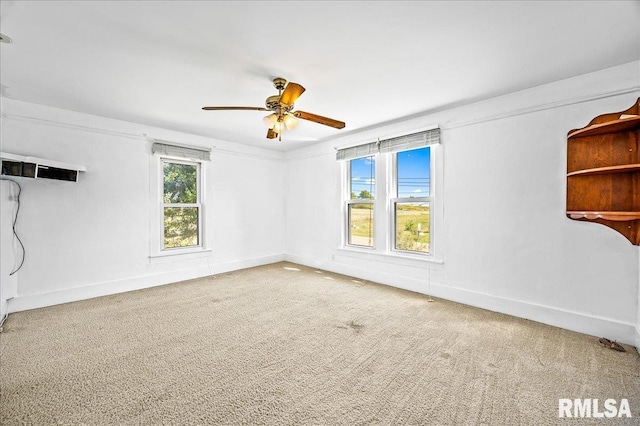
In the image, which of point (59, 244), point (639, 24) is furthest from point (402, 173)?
point (59, 244)

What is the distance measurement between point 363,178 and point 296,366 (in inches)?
130

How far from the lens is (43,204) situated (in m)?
3.40

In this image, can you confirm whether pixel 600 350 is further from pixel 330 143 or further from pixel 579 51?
pixel 330 143

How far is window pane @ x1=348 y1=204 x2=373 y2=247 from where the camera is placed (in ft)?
15.5

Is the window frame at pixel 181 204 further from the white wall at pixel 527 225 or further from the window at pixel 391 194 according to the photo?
the white wall at pixel 527 225

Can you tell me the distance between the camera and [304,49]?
2188 millimetres

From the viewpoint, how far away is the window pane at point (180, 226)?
4.53 m

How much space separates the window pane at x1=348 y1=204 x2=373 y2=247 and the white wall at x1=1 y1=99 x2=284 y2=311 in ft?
7.37

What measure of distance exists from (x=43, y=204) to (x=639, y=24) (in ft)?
19.2

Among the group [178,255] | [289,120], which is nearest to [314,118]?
[289,120]

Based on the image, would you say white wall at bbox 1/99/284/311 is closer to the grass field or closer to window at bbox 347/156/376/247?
window at bbox 347/156/376/247

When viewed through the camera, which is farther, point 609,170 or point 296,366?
point 296,366
